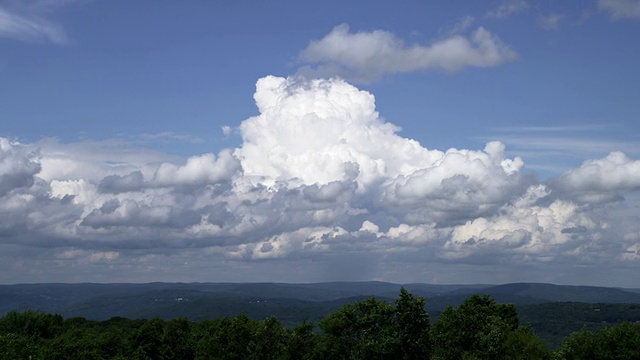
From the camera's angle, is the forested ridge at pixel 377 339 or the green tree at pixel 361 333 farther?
the green tree at pixel 361 333

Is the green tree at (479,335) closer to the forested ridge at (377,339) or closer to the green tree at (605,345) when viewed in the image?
the forested ridge at (377,339)

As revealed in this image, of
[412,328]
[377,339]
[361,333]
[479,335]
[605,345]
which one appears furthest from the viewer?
[361,333]

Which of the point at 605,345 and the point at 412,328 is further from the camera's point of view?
the point at 412,328

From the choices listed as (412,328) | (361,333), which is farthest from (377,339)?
(412,328)

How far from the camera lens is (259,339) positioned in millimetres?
134125

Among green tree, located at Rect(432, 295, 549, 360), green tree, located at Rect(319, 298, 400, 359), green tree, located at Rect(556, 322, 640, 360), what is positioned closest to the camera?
green tree, located at Rect(556, 322, 640, 360)

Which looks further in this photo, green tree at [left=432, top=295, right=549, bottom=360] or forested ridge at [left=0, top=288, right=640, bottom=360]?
forested ridge at [left=0, top=288, right=640, bottom=360]

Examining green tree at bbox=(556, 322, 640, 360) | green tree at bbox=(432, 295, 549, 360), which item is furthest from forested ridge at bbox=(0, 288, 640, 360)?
green tree at bbox=(556, 322, 640, 360)

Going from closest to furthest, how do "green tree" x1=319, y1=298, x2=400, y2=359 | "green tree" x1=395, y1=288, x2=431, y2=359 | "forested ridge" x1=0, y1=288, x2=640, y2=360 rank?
1. "forested ridge" x1=0, y1=288, x2=640, y2=360
2. "green tree" x1=319, y1=298, x2=400, y2=359
3. "green tree" x1=395, y1=288, x2=431, y2=359

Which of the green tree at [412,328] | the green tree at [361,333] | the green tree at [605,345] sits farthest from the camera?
the green tree at [412,328]

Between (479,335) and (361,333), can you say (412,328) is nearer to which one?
(361,333)

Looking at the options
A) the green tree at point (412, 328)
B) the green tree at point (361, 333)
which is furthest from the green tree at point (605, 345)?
the green tree at point (361, 333)

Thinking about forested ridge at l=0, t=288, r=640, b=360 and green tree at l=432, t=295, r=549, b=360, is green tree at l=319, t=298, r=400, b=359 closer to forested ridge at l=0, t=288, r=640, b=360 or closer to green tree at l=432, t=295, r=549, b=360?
forested ridge at l=0, t=288, r=640, b=360

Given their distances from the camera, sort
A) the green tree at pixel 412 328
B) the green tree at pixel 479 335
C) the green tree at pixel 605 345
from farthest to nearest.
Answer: the green tree at pixel 412 328 → the green tree at pixel 479 335 → the green tree at pixel 605 345
